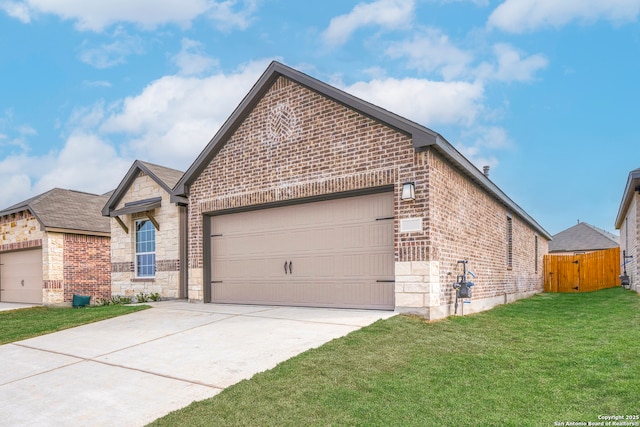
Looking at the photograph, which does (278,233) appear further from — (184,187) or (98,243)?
(98,243)

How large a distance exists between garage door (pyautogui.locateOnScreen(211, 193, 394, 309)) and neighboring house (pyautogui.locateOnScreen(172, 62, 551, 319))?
26mm

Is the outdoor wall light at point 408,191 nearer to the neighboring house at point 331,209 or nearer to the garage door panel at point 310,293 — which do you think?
the neighboring house at point 331,209

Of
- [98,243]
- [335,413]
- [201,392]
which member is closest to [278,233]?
[201,392]

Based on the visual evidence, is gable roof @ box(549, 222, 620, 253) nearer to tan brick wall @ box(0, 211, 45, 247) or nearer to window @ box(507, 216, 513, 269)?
window @ box(507, 216, 513, 269)

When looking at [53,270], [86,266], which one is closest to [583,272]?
[86,266]

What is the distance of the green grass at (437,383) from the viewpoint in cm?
418

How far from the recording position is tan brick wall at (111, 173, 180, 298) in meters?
13.7

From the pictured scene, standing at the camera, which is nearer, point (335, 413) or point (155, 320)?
point (335, 413)

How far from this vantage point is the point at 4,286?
20.5m

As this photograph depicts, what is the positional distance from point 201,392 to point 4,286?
20.5 metres

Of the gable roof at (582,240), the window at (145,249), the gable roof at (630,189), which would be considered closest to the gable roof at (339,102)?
the window at (145,249)

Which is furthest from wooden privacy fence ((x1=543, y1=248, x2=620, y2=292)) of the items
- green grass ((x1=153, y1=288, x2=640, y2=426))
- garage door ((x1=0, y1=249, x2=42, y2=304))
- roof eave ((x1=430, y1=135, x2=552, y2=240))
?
garage door ((x1=0, y1=249, x2=42, y2=304))

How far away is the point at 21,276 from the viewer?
19.4 m

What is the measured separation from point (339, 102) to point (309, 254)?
11.7ft
